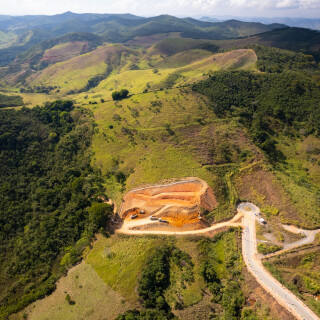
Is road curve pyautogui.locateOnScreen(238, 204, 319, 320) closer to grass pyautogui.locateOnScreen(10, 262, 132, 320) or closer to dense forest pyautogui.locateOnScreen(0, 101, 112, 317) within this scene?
grass pyautogui.locateOnScreen(10, 262, 132, 320)

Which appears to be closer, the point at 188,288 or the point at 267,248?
the point at 188,288

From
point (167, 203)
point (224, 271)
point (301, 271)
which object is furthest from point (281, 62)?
→ point (224, 271)

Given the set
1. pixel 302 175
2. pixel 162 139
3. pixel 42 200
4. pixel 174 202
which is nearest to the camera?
pixel 174 202

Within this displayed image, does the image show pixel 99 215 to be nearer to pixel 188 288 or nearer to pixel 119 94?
pixel 188 288

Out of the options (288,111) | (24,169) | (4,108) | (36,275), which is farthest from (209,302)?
(4,108)

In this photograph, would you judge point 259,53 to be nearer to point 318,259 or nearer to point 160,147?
point 160,147

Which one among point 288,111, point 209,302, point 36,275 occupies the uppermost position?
point 288,111

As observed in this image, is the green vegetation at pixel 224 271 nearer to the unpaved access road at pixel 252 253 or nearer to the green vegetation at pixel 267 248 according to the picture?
the unpaved access road at pixel 252 253

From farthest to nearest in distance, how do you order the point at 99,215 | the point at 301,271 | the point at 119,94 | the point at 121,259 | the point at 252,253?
the point at 119,94 < the point at 99,215 < the point at 121,259 < the point at 252,253 < the point at 301,271
